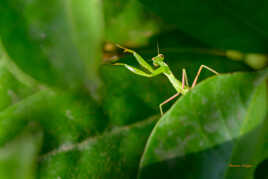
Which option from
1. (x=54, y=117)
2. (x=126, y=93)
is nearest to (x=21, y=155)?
(x=54, y=117)

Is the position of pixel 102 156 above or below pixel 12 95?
below

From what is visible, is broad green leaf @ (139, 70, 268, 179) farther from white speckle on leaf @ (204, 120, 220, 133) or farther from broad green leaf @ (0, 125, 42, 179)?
broad green leaf @ (0, 125, 42, 179)

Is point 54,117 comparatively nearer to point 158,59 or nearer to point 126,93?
point 126,93

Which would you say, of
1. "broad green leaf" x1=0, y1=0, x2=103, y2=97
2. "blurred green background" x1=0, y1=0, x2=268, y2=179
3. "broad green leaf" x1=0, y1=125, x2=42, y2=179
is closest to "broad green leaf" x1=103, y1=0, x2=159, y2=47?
"blurred green background" x1=0, y1=0, x2=268, y2=179

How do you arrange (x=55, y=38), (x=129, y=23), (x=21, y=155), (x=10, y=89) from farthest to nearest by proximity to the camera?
(x=129, y=23), (x=10, y=89), (x=55, y=38), (x=21, y=155)

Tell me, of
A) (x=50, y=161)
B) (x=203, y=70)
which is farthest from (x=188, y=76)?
(x=50, y=161)

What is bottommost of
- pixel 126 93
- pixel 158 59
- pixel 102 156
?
pixel 102 156
